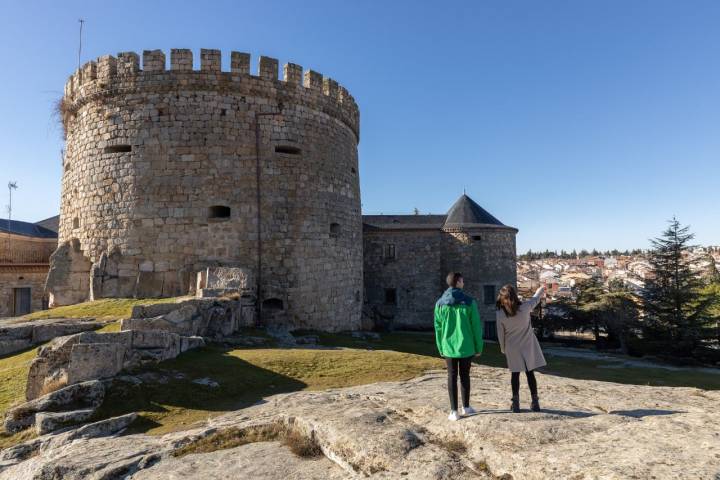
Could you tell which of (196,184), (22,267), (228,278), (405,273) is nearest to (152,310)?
(228,278)

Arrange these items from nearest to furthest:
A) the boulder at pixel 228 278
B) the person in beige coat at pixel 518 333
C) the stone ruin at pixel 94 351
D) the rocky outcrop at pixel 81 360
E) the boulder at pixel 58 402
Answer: the person in beige coat at pixel 518 333 → the boulder at pixel 58 402 → the stone ruin at pixel 94 351 → the rocky outcrop at pixel 81 360 → the boulder at pixel 228 278

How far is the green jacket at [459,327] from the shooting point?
4672mm

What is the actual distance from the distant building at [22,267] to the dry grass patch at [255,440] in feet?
62.3

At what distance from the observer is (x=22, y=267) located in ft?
66.4

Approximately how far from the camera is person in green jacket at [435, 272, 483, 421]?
4.64m

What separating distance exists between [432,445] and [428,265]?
21490 mm

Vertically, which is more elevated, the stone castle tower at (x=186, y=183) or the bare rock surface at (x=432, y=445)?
the stone castle tower at (x=186, y=183)

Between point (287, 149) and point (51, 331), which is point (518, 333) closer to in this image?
point (51, 331)

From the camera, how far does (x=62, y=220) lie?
14.8 metres

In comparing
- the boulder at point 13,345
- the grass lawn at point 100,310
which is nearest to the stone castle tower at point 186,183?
the grass lawn at point 100,310

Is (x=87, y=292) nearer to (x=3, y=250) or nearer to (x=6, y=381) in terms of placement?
(x=6, y=381)

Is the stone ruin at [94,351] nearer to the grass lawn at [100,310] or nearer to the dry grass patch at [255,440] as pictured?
the grass lawn at [100,310]

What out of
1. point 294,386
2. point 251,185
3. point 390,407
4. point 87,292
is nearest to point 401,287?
point 251,185

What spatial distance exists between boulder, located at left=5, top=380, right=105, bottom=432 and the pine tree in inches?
952
